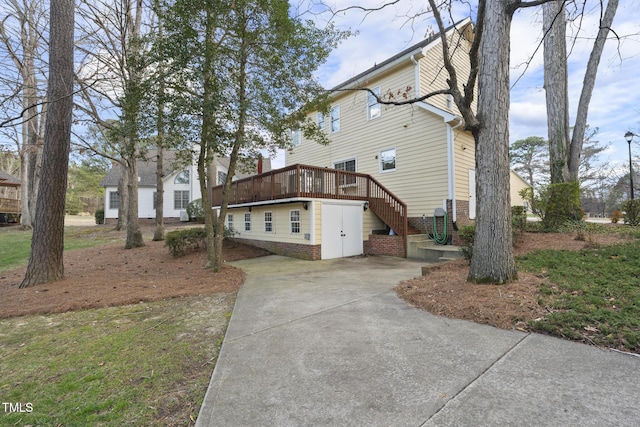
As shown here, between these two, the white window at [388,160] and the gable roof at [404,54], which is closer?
the gable roof at [404,54]

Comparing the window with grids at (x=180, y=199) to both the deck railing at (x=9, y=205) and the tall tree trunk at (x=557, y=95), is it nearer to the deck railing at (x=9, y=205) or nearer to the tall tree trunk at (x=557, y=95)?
the deck railing at (x=9, y=205)

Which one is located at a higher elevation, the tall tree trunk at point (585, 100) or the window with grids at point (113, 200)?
the tall tree trunk at point (585, 100)

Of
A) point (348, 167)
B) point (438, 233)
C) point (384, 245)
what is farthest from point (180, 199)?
point (438, 233)

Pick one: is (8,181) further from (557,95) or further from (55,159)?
(557,95)

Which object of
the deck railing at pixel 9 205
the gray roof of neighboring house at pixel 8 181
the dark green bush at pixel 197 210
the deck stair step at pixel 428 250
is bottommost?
the deck stair step at pixel 428 250

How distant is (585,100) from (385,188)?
718 centimetres

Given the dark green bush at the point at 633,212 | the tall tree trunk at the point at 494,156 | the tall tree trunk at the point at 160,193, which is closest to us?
the tall tree trunk at the point at 494,156

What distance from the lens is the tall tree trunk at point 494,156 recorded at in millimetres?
4684

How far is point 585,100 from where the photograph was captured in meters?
9.83

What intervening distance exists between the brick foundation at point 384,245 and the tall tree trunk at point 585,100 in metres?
5.85

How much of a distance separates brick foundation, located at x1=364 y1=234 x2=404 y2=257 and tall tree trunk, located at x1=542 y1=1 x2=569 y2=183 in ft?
17.6

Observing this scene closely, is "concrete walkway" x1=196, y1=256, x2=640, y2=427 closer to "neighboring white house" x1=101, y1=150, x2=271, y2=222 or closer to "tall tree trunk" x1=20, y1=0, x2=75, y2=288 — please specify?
"tall tree trunk" x1=20, y1=0, x2=75, y2=288

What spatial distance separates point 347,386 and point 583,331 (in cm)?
273

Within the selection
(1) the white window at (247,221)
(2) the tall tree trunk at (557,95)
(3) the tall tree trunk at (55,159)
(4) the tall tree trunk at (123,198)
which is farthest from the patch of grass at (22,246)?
(2) the tall tree trunk at (557,95)
